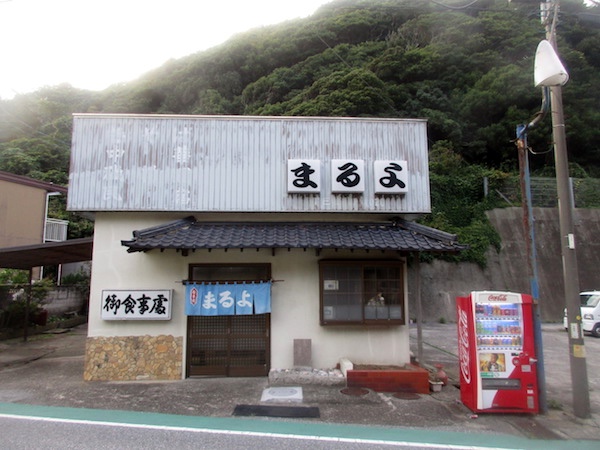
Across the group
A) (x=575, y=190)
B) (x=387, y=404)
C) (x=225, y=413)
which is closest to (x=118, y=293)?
(x=225, y=413)

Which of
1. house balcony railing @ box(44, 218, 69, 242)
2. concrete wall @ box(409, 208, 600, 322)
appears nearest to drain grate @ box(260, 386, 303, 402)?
concrete wall @ box(409, 208, 600, 322)

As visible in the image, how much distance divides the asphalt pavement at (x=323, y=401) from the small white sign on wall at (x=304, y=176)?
452cm

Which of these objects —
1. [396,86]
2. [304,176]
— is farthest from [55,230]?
[396,86]

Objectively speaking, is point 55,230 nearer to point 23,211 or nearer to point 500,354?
point 23,211

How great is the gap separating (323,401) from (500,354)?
10.9 ft

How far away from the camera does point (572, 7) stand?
36719mm

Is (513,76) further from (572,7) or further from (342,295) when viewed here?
(342,295)

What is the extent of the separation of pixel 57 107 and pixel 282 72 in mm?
28721

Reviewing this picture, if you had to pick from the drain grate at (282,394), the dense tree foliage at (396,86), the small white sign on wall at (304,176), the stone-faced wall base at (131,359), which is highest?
the dense tree foliage at (396,86)

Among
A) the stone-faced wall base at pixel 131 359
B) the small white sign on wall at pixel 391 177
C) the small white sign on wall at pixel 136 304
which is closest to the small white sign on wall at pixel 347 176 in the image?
the small white sign on wall at pixel 391 177

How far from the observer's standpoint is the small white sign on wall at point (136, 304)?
28.8 ft

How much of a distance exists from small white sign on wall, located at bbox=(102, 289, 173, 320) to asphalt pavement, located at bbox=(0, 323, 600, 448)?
1468 mm

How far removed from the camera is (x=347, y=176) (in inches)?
375

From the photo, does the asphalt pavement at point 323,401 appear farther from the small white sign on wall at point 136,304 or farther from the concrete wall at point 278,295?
the small white sign on wall at point 136,304
